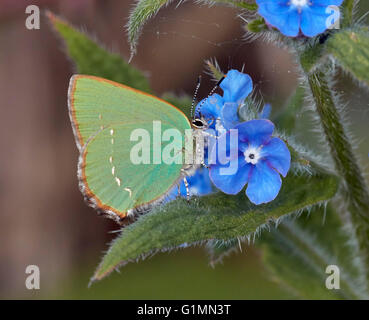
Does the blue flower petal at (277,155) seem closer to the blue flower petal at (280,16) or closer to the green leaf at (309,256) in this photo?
the blue flower petal at (280,16)

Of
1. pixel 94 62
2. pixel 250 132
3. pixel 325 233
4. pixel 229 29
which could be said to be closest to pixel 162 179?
pixel 250 132

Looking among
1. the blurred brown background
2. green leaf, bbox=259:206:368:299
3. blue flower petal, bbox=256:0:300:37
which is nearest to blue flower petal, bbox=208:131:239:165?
blue flower petal, bbox=256:0:300:37

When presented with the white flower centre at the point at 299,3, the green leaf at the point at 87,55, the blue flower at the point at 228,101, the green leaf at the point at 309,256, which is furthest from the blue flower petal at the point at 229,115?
the green leaf at the point at 309,256

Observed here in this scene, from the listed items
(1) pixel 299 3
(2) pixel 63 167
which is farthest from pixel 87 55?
(2) pixel 63 167

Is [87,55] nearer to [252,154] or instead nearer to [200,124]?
[200,124]

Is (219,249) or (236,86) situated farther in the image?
(219,249)

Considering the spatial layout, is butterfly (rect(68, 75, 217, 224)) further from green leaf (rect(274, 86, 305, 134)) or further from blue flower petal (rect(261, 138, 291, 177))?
green leaf (rect(274, 86, 305, 134))

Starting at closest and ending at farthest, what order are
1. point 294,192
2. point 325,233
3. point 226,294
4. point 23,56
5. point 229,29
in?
point 294,192 < point 325,233 < point 229,29 < point 226,294 < point 23,56

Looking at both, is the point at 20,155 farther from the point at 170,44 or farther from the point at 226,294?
the point at 226,294
